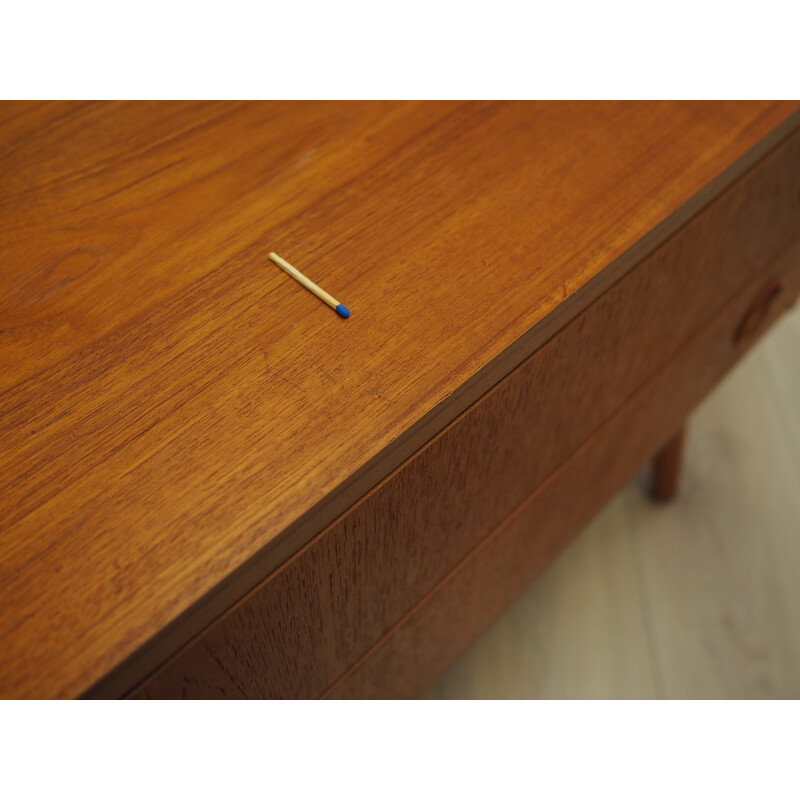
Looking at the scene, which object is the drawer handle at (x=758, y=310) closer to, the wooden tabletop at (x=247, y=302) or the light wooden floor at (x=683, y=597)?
the wooden tabletop at (x=247, y=302)

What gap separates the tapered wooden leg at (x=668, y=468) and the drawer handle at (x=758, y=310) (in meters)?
0.18

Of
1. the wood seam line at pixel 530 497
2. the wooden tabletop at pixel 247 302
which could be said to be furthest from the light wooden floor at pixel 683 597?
the wooden tabletop at pixel 247 302

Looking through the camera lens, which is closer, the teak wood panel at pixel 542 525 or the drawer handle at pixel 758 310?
the teak wood panel at pixel 542 525

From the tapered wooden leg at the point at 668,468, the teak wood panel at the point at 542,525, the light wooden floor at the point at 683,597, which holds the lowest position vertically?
the light wooden floor at the point at 683,597

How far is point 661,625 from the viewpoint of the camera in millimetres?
969

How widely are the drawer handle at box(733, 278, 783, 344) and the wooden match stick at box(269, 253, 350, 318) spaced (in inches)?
20.0

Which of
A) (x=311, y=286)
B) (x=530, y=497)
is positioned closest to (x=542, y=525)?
(x=530, y=497)

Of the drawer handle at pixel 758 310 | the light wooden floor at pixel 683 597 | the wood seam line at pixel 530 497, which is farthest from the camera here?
the light wooden floor at pixel 683 597

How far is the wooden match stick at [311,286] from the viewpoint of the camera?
0.46 metres

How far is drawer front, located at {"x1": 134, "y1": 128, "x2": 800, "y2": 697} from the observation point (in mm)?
411

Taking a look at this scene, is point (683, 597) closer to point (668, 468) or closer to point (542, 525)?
point (668, 468)

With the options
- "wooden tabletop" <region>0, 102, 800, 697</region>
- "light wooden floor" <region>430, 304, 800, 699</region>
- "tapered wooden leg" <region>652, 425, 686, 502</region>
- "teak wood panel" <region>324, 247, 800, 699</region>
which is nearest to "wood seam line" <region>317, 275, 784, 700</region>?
"teak wood panel" <region>324, 247, 800, 699</region>

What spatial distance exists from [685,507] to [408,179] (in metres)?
0.73

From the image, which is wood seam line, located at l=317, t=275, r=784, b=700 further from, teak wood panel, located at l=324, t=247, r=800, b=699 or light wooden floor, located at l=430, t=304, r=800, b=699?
light wooden floor, located at l=430, t=304, r=800, b=699
